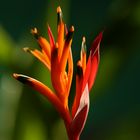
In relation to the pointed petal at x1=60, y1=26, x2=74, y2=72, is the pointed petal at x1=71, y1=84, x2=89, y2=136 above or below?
below

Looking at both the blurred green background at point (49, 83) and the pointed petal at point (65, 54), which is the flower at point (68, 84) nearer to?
the pointed petal at point (65, 54)

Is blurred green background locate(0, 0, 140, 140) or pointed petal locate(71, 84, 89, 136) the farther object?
blurred green background locate(0, 0, 140, 140)

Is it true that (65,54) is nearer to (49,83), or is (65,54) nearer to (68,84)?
(68,84)

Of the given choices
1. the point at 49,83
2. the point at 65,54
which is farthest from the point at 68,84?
the point at 49,83

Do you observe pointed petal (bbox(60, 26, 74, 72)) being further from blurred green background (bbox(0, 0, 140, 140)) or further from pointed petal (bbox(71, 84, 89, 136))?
blurred green background (bbox(0, 0, 140, 140))

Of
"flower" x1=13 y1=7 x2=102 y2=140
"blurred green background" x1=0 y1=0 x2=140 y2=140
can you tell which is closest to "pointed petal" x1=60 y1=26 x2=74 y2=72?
"flower" x1=13 y1=7 x2=102 y2=140

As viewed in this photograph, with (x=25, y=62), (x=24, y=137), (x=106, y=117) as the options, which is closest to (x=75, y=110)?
(x=24, y=137)

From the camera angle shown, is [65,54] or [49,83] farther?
[49,83]

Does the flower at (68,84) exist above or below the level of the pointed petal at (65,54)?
below

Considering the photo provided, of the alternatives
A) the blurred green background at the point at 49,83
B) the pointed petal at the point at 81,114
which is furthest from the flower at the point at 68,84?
the blurred green background at the point at 49,83
